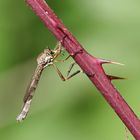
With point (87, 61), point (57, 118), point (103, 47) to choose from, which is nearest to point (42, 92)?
point (57, 118)

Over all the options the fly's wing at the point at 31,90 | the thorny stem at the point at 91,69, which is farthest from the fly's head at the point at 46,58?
the thorny stem at the point at 91,69

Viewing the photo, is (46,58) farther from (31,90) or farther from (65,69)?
(65,69)

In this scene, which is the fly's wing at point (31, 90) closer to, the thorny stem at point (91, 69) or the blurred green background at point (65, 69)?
the blurred green background at point (65, 69)

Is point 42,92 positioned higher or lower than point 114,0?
lower

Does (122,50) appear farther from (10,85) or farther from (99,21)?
(10,85)

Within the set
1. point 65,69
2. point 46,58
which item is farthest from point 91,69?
point 65,69

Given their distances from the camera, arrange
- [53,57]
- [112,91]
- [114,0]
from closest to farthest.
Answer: [112,91] → [53,57] → [114,0]

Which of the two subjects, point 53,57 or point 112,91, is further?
point 53,57
